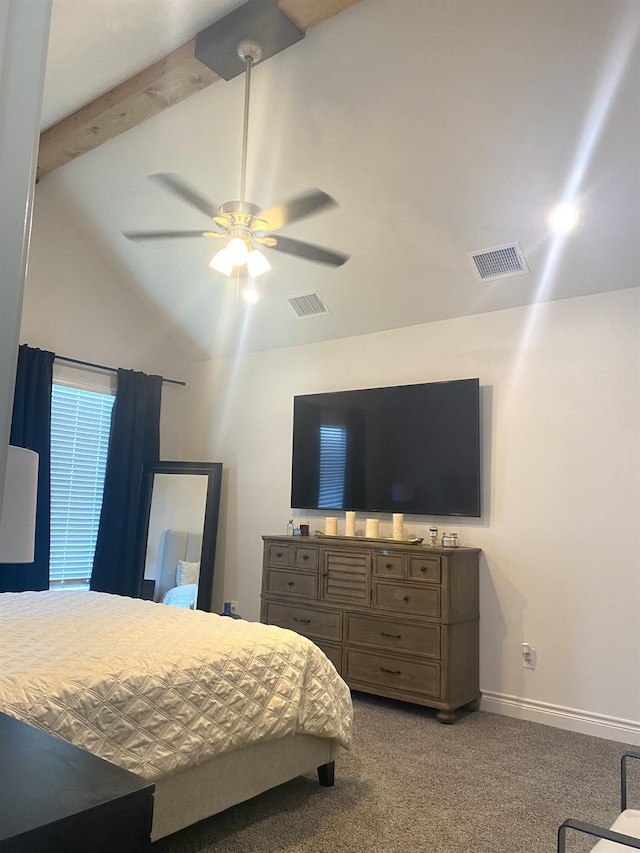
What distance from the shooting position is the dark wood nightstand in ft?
1.98

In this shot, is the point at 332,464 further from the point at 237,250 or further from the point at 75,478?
the point at 237,250

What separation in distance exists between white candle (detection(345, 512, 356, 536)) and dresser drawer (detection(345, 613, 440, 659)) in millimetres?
587

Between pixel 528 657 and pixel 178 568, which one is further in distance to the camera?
pixel 178 568

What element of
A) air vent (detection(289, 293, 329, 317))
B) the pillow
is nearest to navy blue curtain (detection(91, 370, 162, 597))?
the pillow

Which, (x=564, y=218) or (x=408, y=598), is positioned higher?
(x=564, y=218)

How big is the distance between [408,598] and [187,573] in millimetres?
2242

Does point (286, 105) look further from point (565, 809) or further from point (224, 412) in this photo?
point (565, 809)

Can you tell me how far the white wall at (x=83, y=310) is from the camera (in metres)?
5.04

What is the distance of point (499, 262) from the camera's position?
4094mm

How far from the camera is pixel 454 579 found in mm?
3939

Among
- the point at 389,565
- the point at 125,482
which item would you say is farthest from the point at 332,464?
the point at 125,482

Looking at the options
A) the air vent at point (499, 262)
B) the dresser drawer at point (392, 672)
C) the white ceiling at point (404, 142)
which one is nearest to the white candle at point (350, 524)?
the dresser drawer at point (392, 672)

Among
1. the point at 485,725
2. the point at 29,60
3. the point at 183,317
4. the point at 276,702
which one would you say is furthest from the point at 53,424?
the point at 29,60

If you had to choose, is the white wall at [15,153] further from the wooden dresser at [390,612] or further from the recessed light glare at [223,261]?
the wooden dresser at [390,612]
